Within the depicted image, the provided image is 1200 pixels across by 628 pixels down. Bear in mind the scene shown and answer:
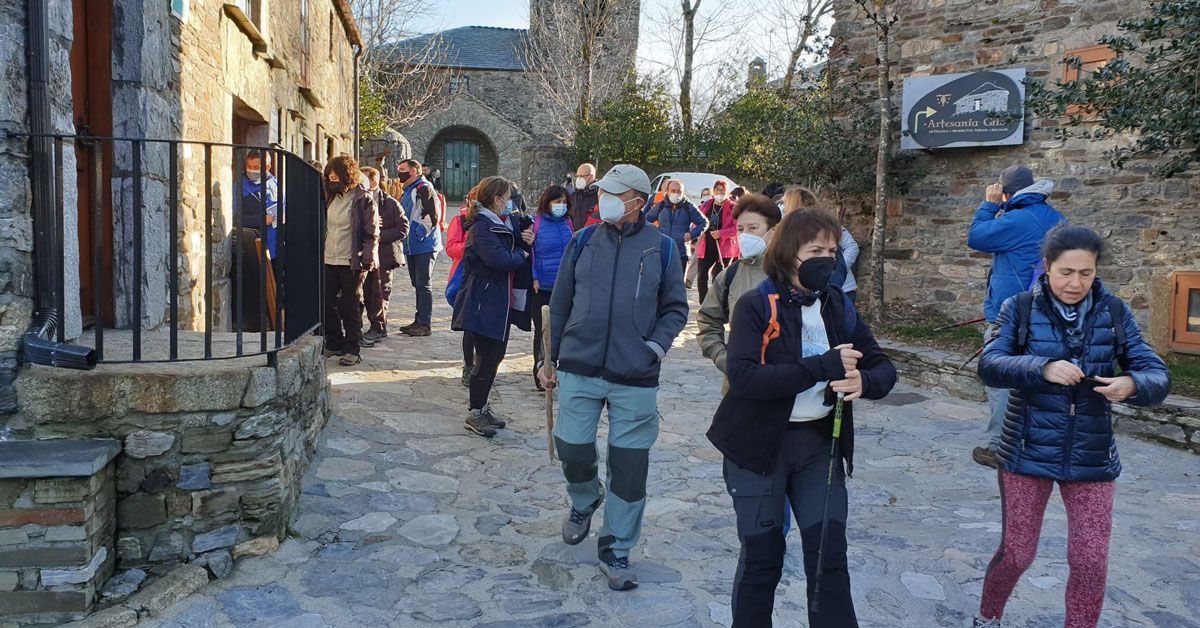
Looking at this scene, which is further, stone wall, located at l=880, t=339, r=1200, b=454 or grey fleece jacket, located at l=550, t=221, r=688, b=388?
stone wall, located at l=880, t=339, r=1200, b=454

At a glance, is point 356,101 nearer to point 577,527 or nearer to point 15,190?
point 15,190

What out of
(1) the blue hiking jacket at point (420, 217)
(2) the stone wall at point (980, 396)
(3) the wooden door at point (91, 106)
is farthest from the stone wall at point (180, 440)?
(1) the blue hiking jacket at point (420, 217)

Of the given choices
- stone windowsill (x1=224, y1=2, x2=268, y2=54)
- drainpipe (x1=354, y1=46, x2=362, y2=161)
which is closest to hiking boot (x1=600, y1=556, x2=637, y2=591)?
stone windowsill (x1=224, y1=2, x2=268, y2=54)

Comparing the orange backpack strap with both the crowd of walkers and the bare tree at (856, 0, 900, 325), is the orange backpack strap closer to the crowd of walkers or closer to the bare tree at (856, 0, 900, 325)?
the crowd of walkers

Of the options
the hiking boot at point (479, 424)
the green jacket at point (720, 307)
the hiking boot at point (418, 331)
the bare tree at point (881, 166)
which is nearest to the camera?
the green jacket at point (720, 307)

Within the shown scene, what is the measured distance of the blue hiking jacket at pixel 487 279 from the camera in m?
5.81

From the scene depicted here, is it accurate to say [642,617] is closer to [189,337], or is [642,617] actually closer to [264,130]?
[189,337]

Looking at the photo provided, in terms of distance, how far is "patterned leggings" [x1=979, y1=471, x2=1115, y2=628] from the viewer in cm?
299

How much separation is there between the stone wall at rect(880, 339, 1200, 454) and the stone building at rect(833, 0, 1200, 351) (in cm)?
168

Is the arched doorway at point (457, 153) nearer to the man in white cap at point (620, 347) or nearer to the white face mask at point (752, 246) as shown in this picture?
the man in white cap at point (620, 347)

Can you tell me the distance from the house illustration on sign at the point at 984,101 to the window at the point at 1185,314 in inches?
93.7

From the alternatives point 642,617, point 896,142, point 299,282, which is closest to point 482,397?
point 299,282

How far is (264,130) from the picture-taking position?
8.40 metres

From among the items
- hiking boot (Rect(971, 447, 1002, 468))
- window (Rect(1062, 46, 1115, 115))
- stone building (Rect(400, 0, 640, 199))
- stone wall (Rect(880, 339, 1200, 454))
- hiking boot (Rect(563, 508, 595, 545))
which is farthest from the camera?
stone building (Rect(400, 0, 640, 199))
